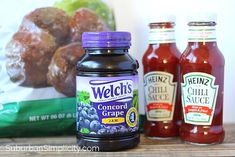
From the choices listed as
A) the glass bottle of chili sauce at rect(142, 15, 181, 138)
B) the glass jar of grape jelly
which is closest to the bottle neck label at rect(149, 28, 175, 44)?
the glass bottle of chili sauce at rect(142, 15, 181, 138)

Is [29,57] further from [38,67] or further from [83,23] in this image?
[83,23]

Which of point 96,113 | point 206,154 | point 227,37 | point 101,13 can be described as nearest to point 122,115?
point 96,113

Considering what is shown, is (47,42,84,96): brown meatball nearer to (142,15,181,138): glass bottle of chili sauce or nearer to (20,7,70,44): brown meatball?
(20,7,70,44): brown meatball

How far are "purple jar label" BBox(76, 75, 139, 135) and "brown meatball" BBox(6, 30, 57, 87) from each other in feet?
0.50

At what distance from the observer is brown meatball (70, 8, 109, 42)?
0.84m

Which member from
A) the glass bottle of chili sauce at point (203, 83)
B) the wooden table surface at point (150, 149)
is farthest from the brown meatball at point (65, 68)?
the glass bottle of chili sauce at point (203, 83)

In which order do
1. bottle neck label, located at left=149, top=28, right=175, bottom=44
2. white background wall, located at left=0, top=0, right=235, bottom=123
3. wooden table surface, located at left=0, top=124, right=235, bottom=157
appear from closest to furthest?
1. wooden table surface, located at left=0, top=124, right=235, bottom=157
2. bottle neck label, located at left=149, top=28, right=175, bottom=44
3. white background wall, located at left=0, top=0, right=235, bottom=123

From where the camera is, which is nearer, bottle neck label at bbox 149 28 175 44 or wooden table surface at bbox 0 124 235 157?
wooden table surface at bbox 0 124 235 157

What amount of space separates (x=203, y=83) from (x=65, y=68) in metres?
0.28

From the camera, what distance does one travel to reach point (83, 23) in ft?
2.78

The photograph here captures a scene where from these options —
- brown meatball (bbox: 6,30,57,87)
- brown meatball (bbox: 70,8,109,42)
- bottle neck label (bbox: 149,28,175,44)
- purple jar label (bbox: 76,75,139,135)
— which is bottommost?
purple jar label (bbox: 76,75,139,135)

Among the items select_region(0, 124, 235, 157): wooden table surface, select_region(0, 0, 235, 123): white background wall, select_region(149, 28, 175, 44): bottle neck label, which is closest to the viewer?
select_region(0, 124, 235, 157): wooden table surface

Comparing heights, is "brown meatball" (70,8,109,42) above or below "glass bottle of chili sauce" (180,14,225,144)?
above

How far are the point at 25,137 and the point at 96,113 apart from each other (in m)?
0.22
